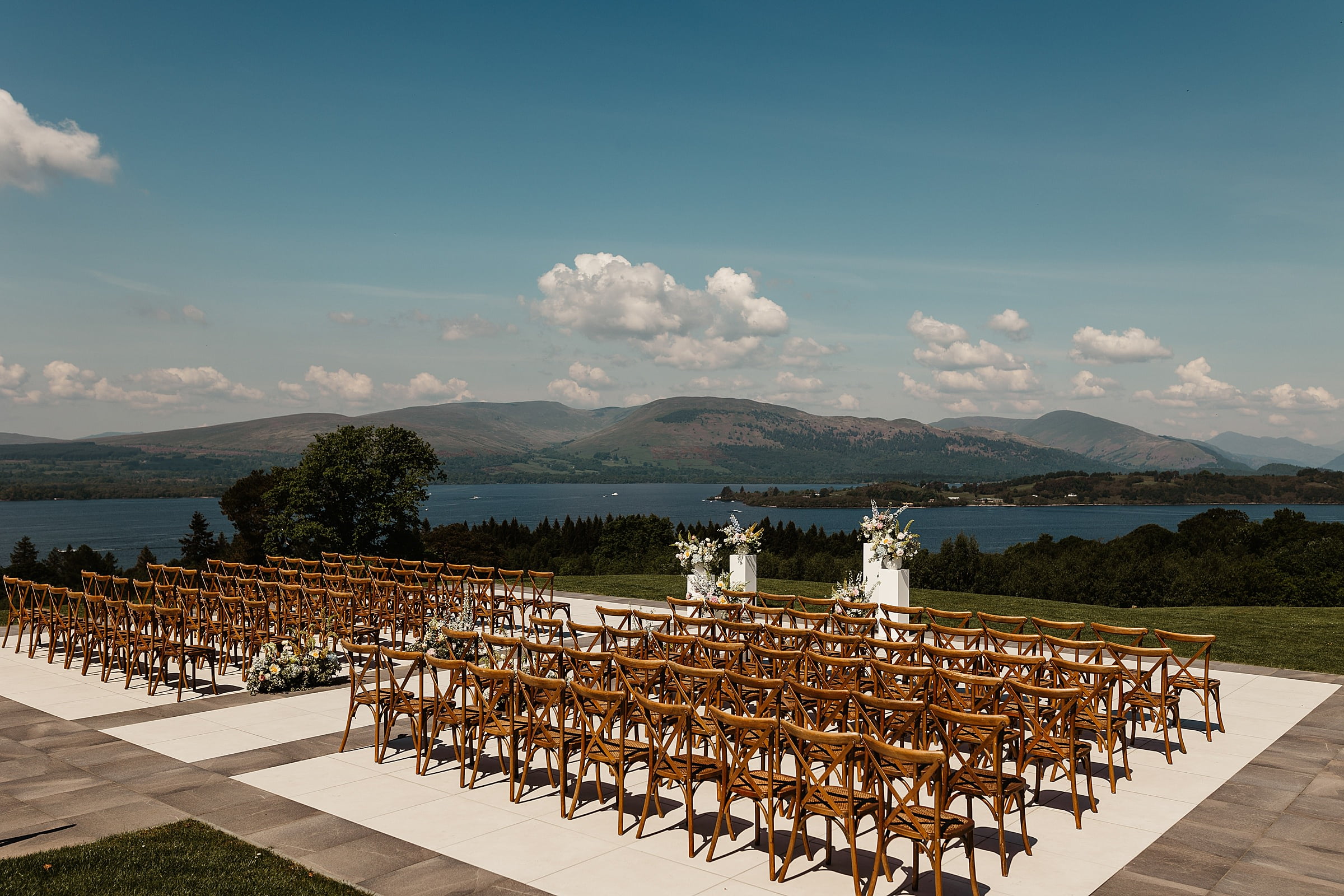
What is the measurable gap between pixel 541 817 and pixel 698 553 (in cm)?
739

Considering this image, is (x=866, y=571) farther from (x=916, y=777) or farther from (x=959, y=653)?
(x=916, y=777)

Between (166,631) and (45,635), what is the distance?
6.20 m

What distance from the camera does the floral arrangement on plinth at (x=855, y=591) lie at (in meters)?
10.9

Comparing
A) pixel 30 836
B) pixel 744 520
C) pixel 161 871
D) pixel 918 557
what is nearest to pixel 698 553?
pixel 30 836

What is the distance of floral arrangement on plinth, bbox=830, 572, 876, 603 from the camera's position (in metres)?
10.9

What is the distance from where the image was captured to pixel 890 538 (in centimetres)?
1116

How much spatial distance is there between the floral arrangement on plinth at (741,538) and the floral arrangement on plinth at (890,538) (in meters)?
1.93

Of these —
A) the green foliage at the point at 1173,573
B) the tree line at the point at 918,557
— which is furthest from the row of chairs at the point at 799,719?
the green foliage at the point at 1173,573

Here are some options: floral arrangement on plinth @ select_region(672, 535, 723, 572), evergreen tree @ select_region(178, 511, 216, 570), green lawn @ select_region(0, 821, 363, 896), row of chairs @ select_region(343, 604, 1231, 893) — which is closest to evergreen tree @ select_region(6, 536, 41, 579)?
evergreen tree @ select_region(178, 511, 216, 570)

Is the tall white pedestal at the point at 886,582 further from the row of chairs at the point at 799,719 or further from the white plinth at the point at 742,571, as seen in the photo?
the row of chairs at the point at 799,719

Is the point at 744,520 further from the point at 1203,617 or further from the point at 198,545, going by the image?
the point at 1203,617

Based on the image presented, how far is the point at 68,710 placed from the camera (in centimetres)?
906

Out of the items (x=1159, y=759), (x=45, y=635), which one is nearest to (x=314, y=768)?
(x=1159, y=759)

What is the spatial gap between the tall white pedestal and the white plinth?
220 cm
